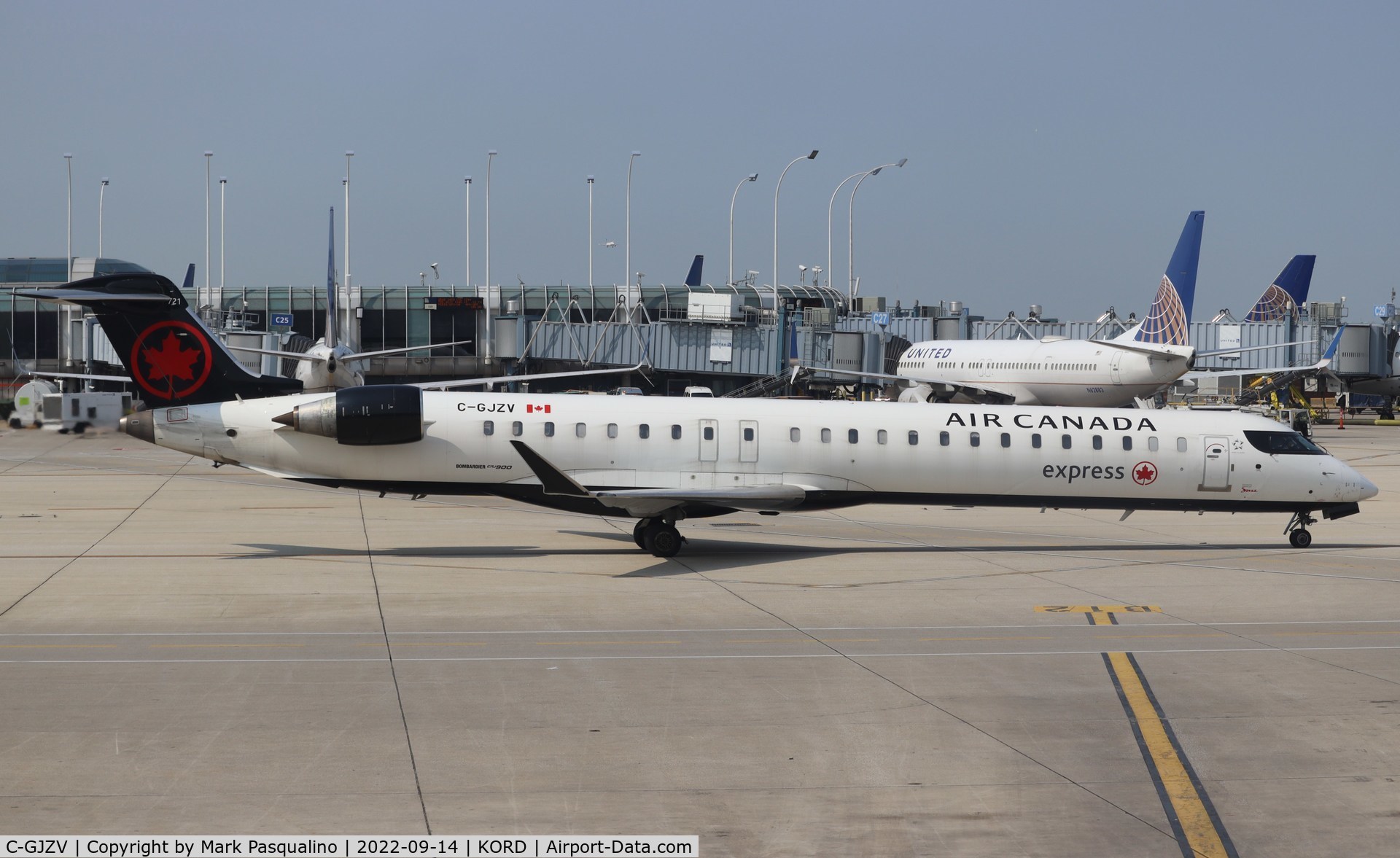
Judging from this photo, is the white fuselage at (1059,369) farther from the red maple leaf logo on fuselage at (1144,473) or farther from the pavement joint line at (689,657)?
the pavement joint line at (689,657)

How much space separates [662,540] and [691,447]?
6.01 feet

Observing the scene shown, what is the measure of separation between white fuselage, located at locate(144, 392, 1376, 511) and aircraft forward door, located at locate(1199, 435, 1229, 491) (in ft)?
0.09

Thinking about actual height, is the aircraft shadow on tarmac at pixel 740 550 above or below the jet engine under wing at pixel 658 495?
below

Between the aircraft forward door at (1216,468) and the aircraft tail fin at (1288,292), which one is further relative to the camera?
the aircraft tail fin at (1288,292)

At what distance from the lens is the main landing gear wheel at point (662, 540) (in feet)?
74.5

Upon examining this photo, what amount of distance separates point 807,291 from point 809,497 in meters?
96.0

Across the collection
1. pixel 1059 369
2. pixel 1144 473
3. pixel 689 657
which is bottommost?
pixel 689 657

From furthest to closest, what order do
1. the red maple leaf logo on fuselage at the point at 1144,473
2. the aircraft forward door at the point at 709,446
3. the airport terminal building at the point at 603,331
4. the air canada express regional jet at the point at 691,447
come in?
the airport terminal building at the point at 603,331, the red maple leaf logo on fuselage at the point at 1144,473, the aircraft forward door at the point at 709,446, the air canada express regional jet at the point at 691,447

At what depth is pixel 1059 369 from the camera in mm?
58500

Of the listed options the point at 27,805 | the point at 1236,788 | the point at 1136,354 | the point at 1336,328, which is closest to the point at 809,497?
the point at 1236,788

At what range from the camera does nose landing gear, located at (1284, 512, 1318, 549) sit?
81.3ft

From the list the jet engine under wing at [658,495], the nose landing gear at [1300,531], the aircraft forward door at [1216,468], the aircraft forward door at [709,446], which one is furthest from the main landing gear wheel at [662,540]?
the nose landing gear at [1300,531]

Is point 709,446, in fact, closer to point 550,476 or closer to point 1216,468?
point 550,476

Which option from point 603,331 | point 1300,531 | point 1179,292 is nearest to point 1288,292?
point 1179,292
